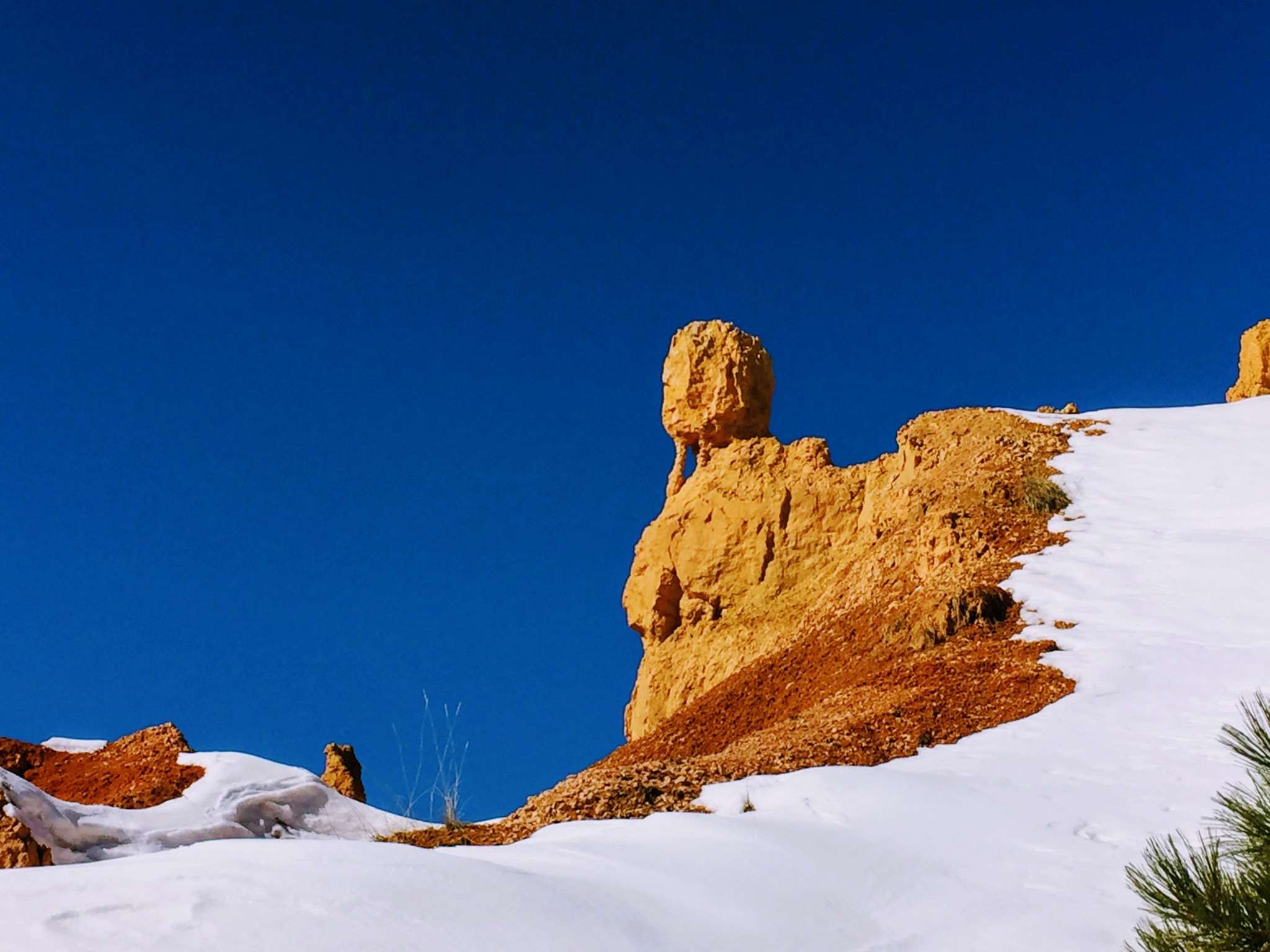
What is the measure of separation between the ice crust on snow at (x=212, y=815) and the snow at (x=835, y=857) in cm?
5

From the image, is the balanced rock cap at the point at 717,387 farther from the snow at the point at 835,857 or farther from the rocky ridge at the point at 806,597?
the snow at the point at 835,857

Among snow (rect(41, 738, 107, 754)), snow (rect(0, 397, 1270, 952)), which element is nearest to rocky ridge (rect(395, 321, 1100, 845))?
snow (rect(0, 397, 1270, 952))

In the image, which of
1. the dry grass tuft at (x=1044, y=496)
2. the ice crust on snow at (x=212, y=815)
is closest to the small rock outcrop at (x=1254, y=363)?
the dry grass tuft at (x=1044, y=496)

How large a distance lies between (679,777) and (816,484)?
1479 cm

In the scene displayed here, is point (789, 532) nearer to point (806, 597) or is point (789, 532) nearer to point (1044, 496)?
point (806, 597)

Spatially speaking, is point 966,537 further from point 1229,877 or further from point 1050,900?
point 1229,877

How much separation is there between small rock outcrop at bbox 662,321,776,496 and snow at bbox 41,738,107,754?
15.0 metres

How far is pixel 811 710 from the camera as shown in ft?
36.7

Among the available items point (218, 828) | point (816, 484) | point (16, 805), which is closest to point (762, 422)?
point (816, 484)

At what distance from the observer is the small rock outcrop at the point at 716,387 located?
24328 mm

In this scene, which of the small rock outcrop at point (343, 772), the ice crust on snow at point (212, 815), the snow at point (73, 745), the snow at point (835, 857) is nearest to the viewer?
the snow at point (835, 857)

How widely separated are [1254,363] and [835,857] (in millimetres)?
28757

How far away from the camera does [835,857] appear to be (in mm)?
5844

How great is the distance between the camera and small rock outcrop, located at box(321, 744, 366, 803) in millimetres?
14797
